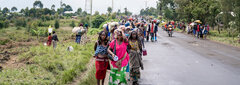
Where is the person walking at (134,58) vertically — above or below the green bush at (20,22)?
below

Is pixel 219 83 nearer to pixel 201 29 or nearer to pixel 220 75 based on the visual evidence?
pixel 220 75

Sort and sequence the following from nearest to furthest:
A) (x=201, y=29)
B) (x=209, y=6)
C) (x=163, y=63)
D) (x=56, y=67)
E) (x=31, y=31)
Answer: (x=56, y=67) < (x=163, y=63) < (x=201, y=29) < (x=209, y=6) < (x=31, y=31)

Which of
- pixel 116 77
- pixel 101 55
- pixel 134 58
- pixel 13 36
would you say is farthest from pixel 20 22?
pixel 116 77

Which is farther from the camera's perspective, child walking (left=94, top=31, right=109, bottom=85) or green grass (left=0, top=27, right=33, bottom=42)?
green grass (left=0, top=27, right=33, bottom=42)

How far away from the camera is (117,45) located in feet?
23.0

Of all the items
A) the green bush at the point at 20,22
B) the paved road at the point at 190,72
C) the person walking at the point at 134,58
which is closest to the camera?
the person walking at the point at 134,58

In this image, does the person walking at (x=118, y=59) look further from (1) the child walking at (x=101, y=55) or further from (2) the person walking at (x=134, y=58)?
(2) the person walking at (x=134, y=58)

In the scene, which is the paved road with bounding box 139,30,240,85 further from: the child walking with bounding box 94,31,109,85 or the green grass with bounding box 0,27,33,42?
the green grass with bounding box 0,27,33,42

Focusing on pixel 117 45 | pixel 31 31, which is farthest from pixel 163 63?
pixel 31 31

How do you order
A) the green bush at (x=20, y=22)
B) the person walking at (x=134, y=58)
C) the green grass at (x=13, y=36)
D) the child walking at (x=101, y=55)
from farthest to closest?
the green bush at (x=20, y=22), the green grass at (x=13, y=36), the person walking at (x=134, y=58), the child walking at (x=101, y=55)

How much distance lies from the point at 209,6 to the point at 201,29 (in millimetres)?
6051

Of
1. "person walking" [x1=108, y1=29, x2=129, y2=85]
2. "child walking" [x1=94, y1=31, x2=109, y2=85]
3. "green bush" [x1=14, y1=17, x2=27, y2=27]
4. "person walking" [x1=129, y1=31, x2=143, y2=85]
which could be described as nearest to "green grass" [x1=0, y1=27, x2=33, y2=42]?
"green bush" [x1=14, y1=17, x2=27, y2=27]

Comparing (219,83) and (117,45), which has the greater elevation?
(117,45)

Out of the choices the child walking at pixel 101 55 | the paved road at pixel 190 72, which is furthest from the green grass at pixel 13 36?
the child walking at pixel 101 55
